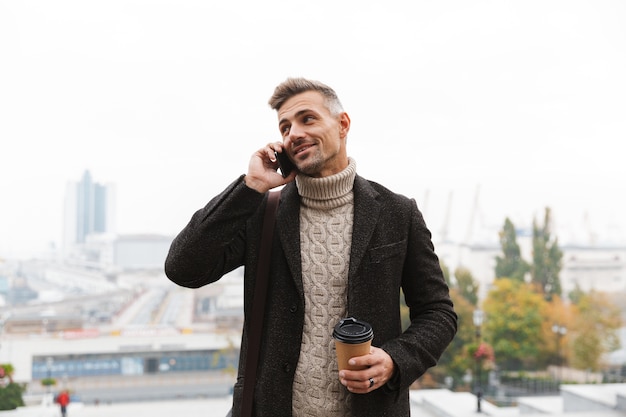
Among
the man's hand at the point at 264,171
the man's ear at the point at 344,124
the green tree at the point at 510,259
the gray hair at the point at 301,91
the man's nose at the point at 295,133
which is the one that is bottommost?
the green tree at the point at 510,259

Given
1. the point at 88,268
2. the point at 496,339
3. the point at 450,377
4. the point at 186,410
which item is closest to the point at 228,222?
the point at 186,410

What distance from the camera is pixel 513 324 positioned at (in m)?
17.5

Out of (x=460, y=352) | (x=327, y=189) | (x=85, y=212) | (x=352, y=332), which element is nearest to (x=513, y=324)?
(x=460, y=352)

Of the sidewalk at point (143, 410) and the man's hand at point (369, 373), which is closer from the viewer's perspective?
the man's hand at point (369, 373)

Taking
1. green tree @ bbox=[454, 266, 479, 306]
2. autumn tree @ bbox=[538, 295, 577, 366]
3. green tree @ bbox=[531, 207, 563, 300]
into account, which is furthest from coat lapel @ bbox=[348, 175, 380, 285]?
green tree @ bbox=[531, 207, 563, 300]

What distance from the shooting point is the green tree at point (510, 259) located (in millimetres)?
19578

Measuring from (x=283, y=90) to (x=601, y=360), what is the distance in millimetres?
Result: 19217

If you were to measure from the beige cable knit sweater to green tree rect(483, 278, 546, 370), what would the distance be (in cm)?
1798

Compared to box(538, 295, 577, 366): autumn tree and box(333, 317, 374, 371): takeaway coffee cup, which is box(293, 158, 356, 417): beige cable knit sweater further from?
box(538, 295, 577, 366): autumn tree

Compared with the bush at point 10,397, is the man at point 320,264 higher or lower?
higher

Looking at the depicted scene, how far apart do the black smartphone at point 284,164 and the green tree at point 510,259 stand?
2019 centimetres

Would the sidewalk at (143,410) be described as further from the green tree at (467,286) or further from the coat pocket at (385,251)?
the green tree at (467,286)

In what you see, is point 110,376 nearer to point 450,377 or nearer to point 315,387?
point 450,377

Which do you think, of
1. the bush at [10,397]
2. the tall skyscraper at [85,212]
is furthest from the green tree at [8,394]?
the tall skyscraper at [85,212]
